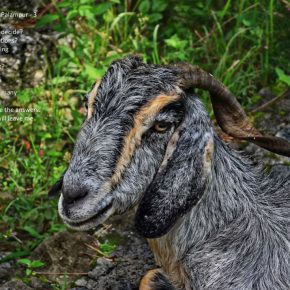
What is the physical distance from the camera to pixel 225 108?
192 inches

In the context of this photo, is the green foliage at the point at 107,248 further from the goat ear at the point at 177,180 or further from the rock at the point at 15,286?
the goat ear at the point at 177,180

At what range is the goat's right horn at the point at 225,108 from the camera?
4.59m

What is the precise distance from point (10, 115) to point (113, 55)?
1166 millimetres

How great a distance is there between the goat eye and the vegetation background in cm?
239

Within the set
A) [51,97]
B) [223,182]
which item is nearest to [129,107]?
[223,182]

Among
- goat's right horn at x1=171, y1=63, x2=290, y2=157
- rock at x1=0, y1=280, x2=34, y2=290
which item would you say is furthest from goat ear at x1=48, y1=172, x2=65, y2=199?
rock at x1=0, y1=280, x2=34, y2=290

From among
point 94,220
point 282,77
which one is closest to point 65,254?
point 94,220

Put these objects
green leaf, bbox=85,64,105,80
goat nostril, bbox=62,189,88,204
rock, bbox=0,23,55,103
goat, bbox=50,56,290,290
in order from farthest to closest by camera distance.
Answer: rock, bbox=0,23,55,103
green leaf, bbox=85,64,105,80
goat, bbox=50,56,290,290
goat nostril, bbox=62,189,88,204

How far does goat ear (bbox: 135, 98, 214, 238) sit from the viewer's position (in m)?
4.50

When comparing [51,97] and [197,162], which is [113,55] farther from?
[197,162]

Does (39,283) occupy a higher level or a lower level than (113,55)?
lower

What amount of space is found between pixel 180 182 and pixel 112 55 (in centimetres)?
319

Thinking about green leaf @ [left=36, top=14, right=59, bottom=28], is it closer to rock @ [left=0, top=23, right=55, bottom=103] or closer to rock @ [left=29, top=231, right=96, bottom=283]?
rock @ [left=0, top=23, right=55, bottom=103]

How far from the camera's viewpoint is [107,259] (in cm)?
606
